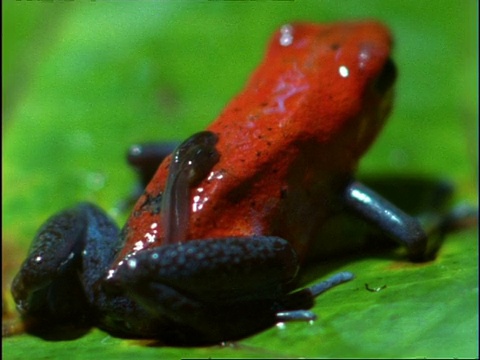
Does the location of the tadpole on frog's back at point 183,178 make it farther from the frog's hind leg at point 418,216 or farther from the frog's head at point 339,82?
the frog's hind leg at point 418,216

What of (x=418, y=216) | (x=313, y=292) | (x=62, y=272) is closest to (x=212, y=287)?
(x=313, y=292)

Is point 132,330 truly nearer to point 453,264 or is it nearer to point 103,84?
point 453,264

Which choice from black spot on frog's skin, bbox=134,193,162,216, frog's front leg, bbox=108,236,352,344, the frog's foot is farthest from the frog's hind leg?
black spot on frog's skin, bbox=134,193,162,216

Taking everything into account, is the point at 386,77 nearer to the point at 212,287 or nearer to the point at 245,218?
the point at 245,218

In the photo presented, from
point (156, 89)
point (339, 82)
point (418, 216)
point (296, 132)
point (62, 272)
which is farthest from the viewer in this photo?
point (156, 89)

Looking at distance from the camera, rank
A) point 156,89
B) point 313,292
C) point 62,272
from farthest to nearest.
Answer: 1. point 156,89
2. point 62,272
3. point 313,292

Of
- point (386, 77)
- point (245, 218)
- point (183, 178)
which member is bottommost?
point (245, 218)

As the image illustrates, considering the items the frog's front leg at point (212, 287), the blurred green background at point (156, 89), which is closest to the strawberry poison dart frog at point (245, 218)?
the frog's front leg at point (212, 287)

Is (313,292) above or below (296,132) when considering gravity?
below
